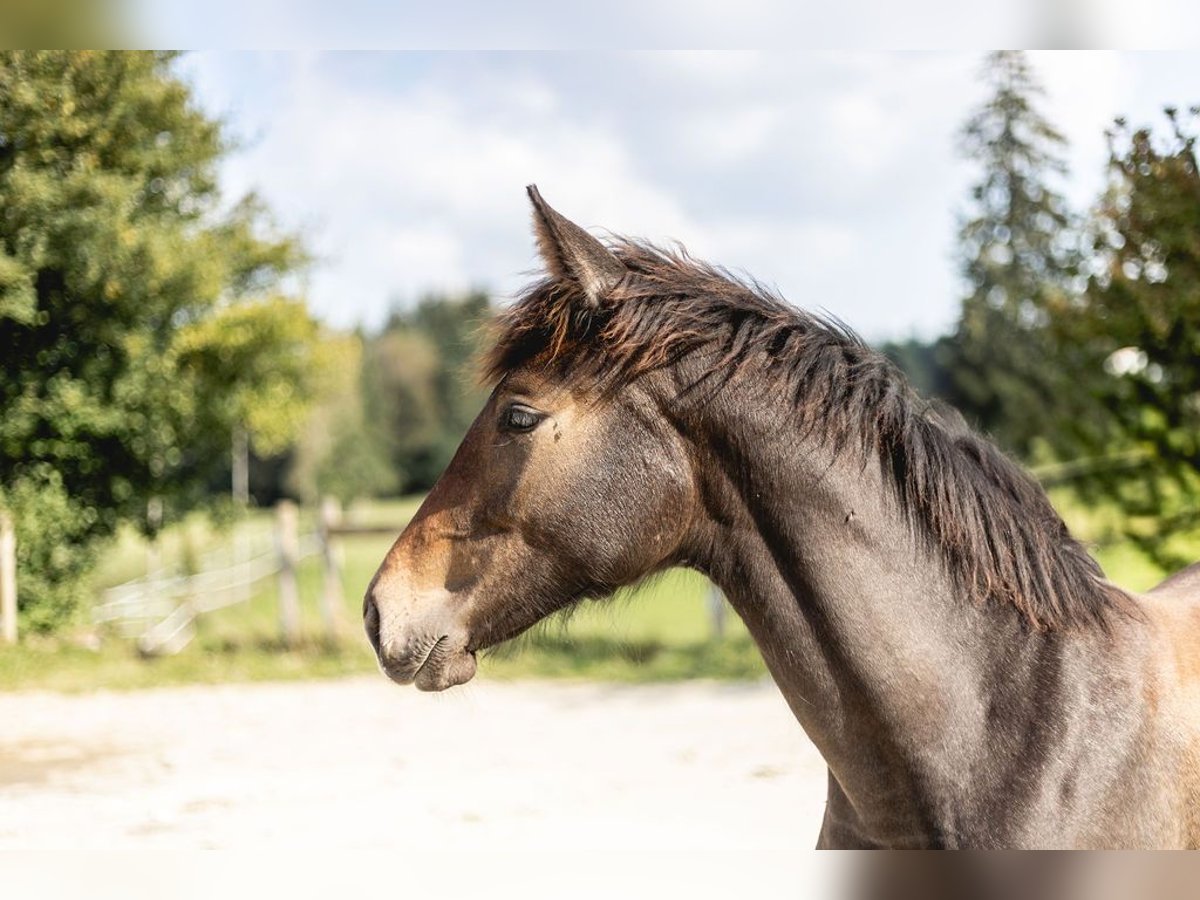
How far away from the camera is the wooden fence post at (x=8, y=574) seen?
797 cm

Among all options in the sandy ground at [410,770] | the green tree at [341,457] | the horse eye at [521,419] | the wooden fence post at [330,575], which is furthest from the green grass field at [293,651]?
the green tree at [341,457]

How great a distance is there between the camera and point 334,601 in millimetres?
10797

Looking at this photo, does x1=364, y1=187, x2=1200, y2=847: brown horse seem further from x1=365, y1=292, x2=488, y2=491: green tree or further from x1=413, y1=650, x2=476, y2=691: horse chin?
x1=365, y1=292, x2=488, y2=491: green tree

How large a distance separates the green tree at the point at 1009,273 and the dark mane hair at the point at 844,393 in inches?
404

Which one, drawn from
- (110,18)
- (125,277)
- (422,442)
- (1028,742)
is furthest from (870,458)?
(422,442)

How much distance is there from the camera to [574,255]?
1830 millimetres

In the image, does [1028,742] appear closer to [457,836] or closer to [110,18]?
[110,18]

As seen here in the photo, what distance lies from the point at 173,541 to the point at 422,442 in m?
33.4

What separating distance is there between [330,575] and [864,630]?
996cm

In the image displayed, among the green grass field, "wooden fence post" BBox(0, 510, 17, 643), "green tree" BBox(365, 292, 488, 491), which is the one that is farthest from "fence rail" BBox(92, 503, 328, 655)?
"green tree" BBox(365, 292, 488, 491)

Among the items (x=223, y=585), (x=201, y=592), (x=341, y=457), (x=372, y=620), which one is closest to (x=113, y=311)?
(x=201, y=592)

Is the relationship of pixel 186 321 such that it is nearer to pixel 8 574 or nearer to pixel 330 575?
→ pixel 8 574

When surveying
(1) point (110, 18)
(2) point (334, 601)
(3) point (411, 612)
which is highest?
(1) point (110, 18)

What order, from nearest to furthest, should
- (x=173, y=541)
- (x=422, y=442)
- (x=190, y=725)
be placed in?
1. (x=190, y=725)
2. (x=173, y=541)
3. (x=422, y=442)
